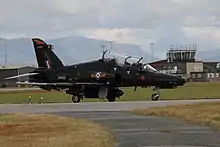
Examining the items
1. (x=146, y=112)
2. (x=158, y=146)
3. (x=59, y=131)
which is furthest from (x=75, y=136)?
(x=146, y=112)

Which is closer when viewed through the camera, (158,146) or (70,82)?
(158,146)

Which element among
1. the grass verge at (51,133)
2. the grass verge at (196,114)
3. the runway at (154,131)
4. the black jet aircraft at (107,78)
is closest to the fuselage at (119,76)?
the black jet aircraft at (107,78)

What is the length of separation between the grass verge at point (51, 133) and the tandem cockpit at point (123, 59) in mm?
16703

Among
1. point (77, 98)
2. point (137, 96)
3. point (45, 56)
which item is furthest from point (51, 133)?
point (137, 96)

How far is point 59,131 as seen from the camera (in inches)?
755

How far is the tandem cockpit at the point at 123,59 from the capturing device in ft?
133

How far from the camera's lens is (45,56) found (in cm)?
4406

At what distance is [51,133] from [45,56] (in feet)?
85.0

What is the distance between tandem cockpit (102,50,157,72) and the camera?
40.5m

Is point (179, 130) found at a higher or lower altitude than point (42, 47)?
lower

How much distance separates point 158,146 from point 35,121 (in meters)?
9.24

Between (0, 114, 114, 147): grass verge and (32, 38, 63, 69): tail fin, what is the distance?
19286 mm

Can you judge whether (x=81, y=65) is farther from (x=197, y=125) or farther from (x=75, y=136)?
(x=75, y=136)

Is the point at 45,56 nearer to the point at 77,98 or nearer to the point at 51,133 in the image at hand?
the point at 77,98
